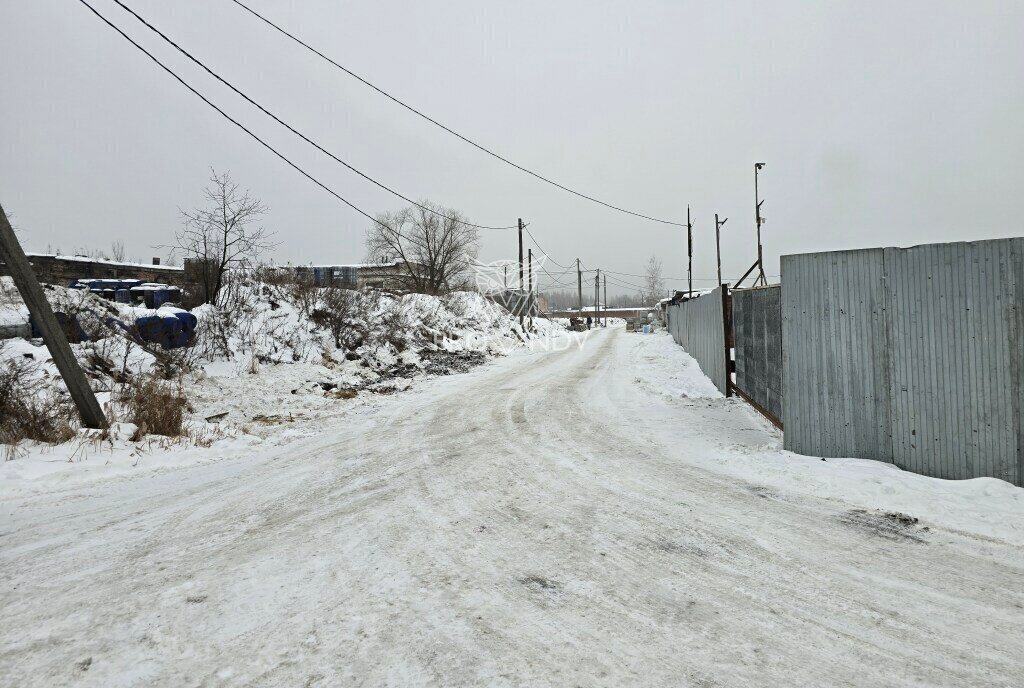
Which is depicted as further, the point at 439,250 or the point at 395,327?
the point at 439,250

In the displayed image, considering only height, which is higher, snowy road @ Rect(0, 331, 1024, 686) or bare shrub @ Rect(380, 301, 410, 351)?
bare shrub @ Rect(380, 301, 410, 351)

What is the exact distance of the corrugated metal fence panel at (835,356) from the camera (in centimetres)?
529

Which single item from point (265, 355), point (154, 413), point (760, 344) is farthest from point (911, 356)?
point (265, 355)

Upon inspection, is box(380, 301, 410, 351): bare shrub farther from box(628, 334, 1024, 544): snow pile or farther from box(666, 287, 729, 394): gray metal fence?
box(628, 334, 1024, 544): snow pile

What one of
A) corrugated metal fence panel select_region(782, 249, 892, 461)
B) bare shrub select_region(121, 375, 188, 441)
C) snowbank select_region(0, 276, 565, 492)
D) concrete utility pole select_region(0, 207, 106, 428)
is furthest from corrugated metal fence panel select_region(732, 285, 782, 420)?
concrete utility pole select_region(0, 207, 106, 428)

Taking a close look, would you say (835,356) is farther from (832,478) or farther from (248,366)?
(248,366)

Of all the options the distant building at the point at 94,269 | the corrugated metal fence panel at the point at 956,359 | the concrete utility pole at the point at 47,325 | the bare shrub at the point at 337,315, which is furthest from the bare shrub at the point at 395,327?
the distant building at the point at 94,269

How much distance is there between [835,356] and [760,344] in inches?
116

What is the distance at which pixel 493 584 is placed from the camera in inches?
122

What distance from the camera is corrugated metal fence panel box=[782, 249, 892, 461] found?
5.29 m

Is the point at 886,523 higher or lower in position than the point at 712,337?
lower

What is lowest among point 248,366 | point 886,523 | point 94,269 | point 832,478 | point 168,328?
point 886,523

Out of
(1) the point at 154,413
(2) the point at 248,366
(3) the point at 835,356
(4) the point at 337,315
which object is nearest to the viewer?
(3) the point at 835,356

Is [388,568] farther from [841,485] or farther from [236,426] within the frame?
[236,426]
